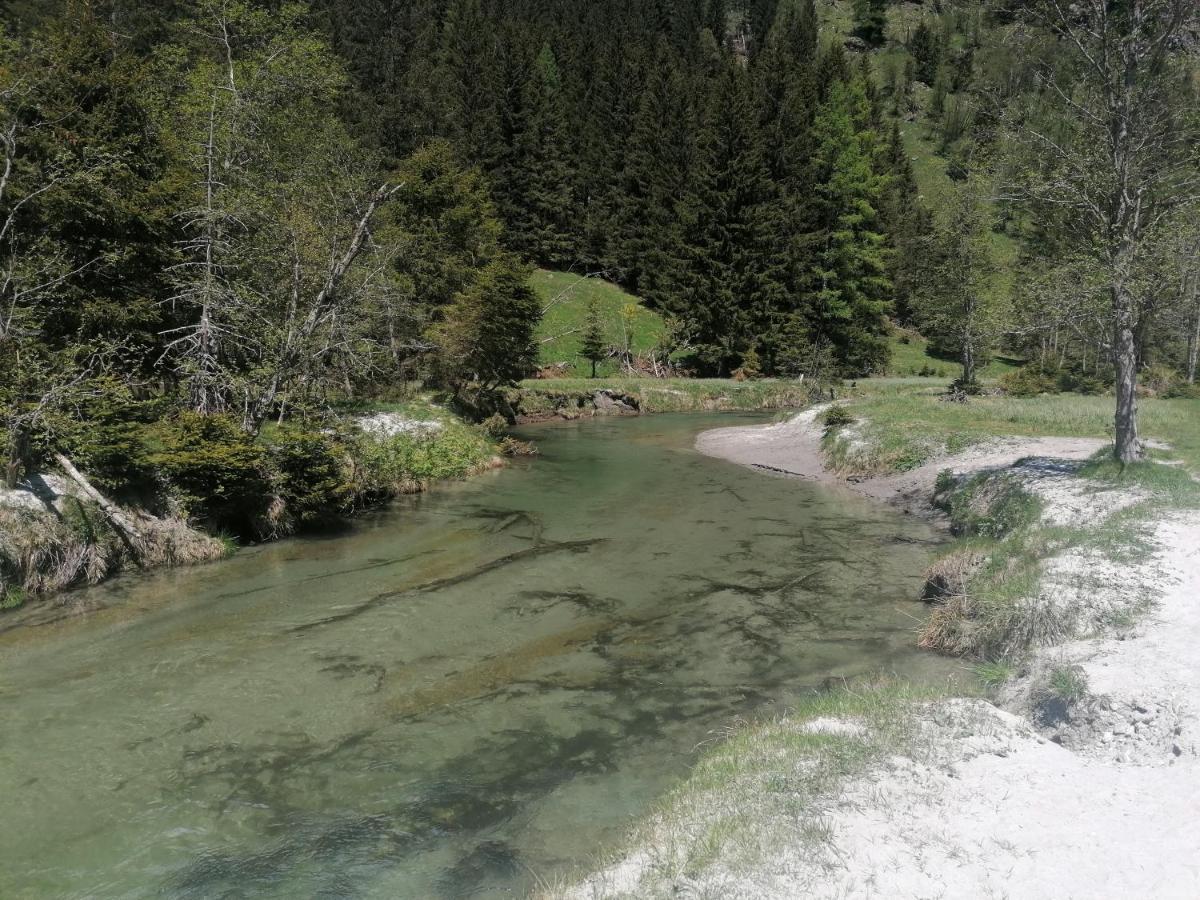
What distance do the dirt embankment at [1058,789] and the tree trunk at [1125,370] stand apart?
16.0 ft

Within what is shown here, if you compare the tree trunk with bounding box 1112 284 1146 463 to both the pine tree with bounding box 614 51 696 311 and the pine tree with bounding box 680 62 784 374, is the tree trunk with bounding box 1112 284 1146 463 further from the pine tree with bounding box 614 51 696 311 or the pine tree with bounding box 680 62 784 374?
the pine tree with bounding box 614 51 696 311

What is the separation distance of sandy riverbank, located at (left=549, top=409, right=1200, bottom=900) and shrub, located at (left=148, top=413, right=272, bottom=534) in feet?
39.1

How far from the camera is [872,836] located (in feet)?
15.9

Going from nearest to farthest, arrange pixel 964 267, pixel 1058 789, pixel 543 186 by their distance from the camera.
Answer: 1. pixel 1058 789
2. pixel 964 267
3. pixel 543 186

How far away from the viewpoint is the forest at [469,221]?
1302cm

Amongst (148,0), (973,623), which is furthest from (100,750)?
(148,0)

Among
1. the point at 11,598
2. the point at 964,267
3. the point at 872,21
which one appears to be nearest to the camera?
the point at 11,598

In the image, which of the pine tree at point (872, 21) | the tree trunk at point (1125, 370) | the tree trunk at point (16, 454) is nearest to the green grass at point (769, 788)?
the tree trunk at point (1125, 370)

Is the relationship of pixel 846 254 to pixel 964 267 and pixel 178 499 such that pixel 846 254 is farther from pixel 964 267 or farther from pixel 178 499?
pixel 178 499

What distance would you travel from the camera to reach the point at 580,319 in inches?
2253

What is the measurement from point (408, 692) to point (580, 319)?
165 feet

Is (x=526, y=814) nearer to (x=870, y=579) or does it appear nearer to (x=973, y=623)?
(x=973, y=623)

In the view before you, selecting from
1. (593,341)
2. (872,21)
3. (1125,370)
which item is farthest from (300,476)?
(872,21)

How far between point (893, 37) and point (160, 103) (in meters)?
155
